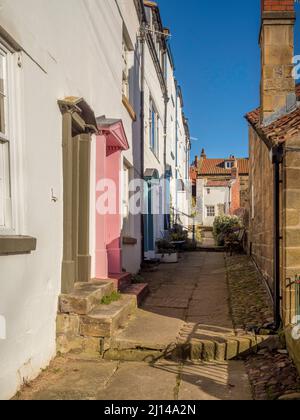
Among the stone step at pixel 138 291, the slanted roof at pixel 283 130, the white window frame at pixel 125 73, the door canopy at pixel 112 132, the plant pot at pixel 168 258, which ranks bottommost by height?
the plant pot at pixel 168 258

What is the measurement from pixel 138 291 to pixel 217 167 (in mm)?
41383

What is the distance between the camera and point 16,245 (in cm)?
345

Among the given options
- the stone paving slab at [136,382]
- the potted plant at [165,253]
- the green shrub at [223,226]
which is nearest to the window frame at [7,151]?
the stone paving slab at [136,382]

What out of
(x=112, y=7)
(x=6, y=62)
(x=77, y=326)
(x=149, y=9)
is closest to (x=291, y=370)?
(x=77, y=326)

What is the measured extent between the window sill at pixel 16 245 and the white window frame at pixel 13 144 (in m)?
0.11

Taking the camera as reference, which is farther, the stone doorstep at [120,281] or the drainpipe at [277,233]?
the stone doorstep at [120,281]

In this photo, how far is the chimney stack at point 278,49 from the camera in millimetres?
6805

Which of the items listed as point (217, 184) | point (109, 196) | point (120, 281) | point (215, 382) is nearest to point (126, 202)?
point (109, 196)

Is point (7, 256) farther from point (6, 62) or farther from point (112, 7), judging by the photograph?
point (112, 7)

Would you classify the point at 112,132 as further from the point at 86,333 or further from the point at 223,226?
the point at 223,226

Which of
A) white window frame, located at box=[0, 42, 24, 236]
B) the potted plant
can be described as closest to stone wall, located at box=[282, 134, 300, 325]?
white window frame, located at box=[0, 42, 24, 236]

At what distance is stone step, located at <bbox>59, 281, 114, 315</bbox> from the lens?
4629mm

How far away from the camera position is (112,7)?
728 centimetres

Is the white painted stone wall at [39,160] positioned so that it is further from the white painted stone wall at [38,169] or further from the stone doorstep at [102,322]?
the stone doorstep at [102,322]
